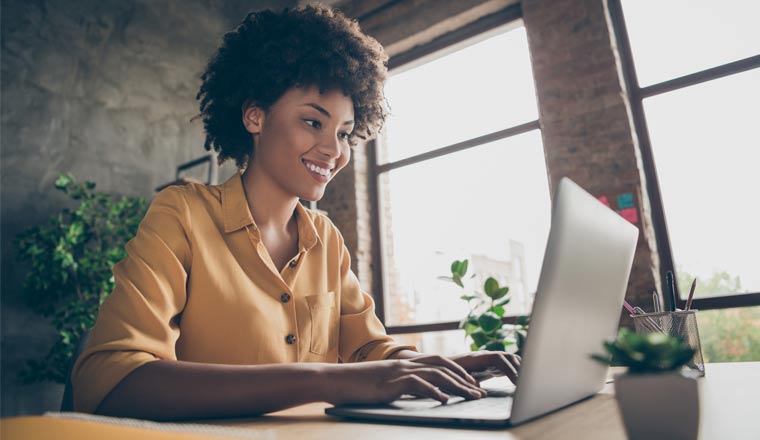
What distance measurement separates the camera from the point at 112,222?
141 inches

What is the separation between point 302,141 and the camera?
1.34 metres

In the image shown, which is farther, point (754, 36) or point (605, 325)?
point (754, 36)

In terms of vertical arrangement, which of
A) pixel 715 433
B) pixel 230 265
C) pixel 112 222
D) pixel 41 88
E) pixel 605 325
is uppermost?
pixel 41 88

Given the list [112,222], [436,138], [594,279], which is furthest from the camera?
[436,138]

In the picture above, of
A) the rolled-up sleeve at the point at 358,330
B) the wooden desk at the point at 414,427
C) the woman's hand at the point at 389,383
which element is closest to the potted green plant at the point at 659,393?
the wooden desk at the point at 414,427

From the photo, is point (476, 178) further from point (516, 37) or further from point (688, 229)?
point (688, 229)

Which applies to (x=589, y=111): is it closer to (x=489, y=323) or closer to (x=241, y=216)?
(x=489, y=323)

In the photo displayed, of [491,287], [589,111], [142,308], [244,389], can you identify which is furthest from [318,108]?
[589,111]

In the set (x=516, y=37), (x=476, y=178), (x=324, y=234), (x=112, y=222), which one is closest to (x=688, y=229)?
(x=476, y=178)

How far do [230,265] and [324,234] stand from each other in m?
0.40

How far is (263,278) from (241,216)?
0.53 feet

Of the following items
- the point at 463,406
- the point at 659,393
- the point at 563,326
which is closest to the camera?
the point at 659,393

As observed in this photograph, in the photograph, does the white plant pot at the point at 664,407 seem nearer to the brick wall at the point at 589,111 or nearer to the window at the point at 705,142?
the brick wall at the point at 589,111

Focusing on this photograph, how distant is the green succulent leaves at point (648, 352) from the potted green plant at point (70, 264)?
3.38 m
